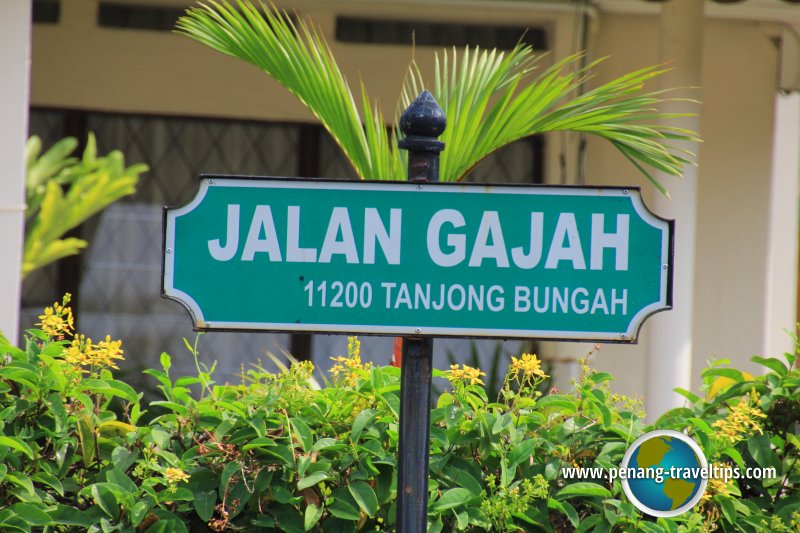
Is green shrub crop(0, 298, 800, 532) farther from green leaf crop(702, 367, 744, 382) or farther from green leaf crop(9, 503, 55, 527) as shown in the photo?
green leaf crop(702, 367, 744, 382)

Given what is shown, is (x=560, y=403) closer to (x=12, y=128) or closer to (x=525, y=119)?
(x=525, y=119)

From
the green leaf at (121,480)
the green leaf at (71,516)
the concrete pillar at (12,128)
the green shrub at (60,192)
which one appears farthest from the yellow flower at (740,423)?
the green shrub at (60,192)

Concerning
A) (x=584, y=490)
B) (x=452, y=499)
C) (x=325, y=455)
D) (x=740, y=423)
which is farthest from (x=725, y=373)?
(x=325, y=455)

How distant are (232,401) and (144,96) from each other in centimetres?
421

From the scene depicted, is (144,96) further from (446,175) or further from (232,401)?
(232,401)

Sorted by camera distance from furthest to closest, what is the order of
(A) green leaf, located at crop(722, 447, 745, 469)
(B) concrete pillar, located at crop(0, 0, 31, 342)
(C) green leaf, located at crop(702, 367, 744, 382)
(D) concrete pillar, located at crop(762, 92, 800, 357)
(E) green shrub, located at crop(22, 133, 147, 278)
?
1. (D) concrete pillar, located at crop(762, 92, 800, 357)
2. (E) green shrub, located at crop(22, 133, 147, 278)
3. (B) concrete pillar, located at crop(0, 0, 31, 342)
4. (C) green leaf, located at crop(702, 367, 744, 382)
5. (A) green leaf, located at crop(722, 447, 745, 469)

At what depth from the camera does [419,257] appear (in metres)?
1.89

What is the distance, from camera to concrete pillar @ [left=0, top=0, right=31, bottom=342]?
4.24 metres

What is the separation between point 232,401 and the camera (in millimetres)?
2633

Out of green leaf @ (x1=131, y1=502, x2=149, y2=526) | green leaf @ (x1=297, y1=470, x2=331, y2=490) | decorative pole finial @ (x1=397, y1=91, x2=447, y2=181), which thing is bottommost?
green leaf @ (x1=131, y1=502, x2=149, y2=526)

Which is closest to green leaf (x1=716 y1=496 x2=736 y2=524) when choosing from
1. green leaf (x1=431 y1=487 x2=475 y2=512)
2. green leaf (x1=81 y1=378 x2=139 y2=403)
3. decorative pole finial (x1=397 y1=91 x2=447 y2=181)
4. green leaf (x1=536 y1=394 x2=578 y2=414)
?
green leaf (x1=536 y1=394 x2=578 y2=414)

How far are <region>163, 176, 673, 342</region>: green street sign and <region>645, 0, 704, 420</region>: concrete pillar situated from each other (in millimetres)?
3515

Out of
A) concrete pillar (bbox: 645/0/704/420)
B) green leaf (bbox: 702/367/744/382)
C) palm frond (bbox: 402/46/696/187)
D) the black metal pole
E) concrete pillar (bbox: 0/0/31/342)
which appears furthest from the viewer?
concrete pillar (bbox: 645/0/704/420)

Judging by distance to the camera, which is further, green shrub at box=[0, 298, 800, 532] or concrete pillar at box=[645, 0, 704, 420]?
concrete pillar at box=[645, 0, 704, 420]
